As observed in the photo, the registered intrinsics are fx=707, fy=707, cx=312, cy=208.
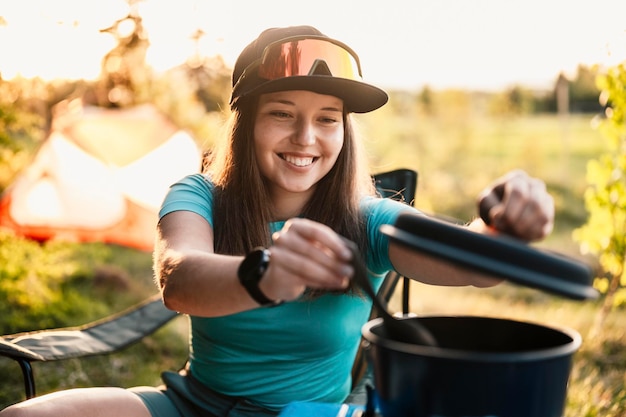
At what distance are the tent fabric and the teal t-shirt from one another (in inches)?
173

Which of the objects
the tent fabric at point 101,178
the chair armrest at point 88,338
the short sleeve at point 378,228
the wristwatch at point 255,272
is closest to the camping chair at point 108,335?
the chair armrest at point 88,338

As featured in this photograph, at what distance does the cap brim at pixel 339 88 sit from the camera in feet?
5.80

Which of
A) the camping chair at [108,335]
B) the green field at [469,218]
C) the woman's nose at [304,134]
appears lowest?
the green field at [469,218]

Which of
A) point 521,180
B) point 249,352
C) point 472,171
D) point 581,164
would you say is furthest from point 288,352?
point 581,164

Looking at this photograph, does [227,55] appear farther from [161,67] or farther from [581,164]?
[581,164]

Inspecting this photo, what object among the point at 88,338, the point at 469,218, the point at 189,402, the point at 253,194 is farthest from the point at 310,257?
the point at 469,218

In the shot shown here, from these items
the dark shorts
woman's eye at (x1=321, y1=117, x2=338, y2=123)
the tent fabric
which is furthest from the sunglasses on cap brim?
the tent fabric

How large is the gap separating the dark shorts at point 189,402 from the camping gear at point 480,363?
0.86 metres

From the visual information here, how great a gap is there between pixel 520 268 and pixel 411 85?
516 inches

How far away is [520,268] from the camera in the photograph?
0.99 metres

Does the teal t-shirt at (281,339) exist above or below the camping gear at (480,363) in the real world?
below

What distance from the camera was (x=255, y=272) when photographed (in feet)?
3.84

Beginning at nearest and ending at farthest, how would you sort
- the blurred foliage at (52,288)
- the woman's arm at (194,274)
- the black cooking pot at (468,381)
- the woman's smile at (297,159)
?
1. the black cooking pot at (468,381)
2. the woman's arm at (194,274)
3. the woman's smile at (297,159)
4. the blurred foliage at (52,288)

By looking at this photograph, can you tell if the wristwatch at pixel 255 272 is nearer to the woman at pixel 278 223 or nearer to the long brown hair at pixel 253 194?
the woman at pixel 278 223
